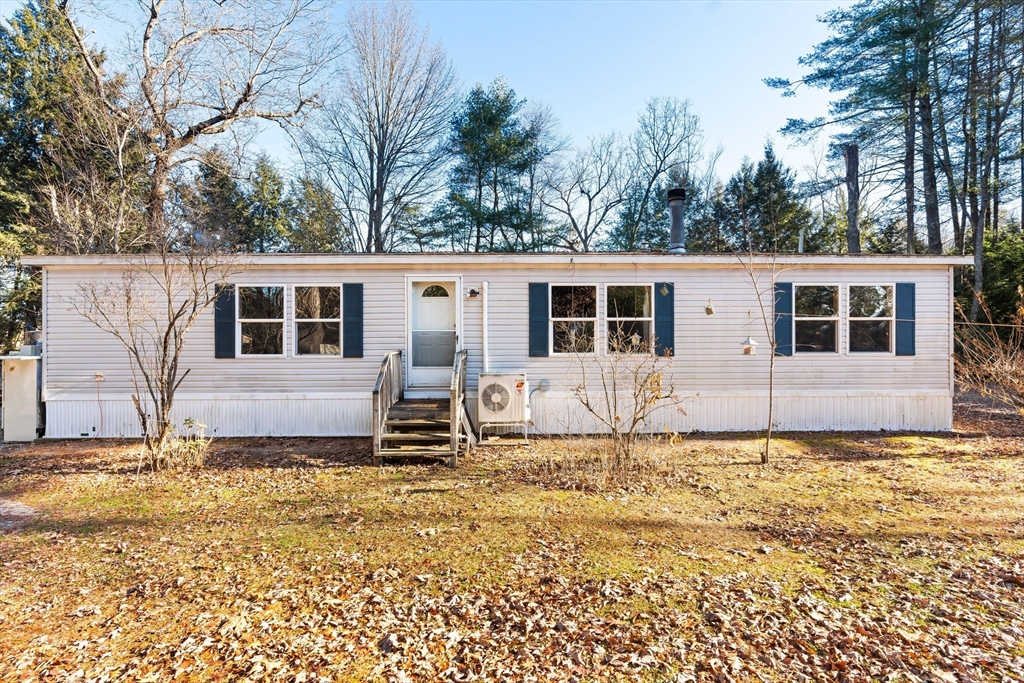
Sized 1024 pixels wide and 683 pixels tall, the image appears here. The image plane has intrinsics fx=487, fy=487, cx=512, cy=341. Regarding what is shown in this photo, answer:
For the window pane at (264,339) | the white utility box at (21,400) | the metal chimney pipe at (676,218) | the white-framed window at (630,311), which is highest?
the metal chimney pipe at (676,218)

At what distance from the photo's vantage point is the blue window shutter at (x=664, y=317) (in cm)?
882

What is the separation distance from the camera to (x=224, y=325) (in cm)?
855

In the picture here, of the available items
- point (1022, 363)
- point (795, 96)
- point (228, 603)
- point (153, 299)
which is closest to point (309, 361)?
point (153, 299)

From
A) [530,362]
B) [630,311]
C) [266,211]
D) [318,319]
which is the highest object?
[266,211]

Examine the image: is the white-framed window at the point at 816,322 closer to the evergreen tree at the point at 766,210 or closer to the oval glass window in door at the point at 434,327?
the oval glass window in door at the point at 434,327

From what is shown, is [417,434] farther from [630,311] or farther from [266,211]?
[266,211]

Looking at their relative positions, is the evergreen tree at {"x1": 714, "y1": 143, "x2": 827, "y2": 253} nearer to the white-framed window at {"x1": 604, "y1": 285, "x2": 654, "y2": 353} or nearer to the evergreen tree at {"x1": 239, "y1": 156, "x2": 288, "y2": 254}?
the white-framed window at {"x1": 604, "y1": 285, "x2": 654, "y2": 353}

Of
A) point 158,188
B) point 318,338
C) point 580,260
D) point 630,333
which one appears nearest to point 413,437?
point 318,338

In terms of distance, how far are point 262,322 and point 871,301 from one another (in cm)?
1113

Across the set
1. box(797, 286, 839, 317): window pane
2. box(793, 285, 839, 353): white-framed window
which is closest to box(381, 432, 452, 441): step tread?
box(793, 285, 839, 353): white-framed window

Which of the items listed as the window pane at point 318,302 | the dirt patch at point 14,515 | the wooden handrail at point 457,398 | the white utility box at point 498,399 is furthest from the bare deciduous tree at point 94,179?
the white utility box at point 498,399

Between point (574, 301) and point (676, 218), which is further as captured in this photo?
point (676, 218)

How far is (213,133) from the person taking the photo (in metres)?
16.2

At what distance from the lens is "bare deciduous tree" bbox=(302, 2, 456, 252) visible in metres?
→ 19.5
